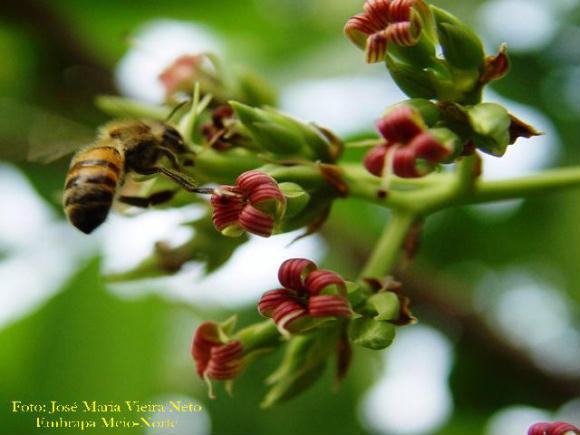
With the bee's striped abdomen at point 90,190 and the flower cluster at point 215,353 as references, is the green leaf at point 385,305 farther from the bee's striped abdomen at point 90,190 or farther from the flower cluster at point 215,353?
the bee's striped abdomen at point 90,190

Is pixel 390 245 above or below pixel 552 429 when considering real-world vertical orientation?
above

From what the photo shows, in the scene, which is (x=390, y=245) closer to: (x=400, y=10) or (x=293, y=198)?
(x=293, y=198)

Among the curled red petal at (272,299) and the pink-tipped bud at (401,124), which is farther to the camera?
the curled red petal at (272,299)

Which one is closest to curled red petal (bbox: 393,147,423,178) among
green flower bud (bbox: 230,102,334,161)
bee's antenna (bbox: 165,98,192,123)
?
green flower bud (bbox: 230,102,334,161)

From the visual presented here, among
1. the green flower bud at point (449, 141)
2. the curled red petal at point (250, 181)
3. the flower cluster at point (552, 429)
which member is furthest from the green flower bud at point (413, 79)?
the flower cluster at point (552, 429)

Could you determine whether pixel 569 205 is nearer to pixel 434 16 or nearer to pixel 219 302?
pixel 219 302

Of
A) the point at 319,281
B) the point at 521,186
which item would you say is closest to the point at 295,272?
the point at 319,281

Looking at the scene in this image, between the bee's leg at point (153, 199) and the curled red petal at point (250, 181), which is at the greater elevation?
the curled red petal at point (250, 181)
